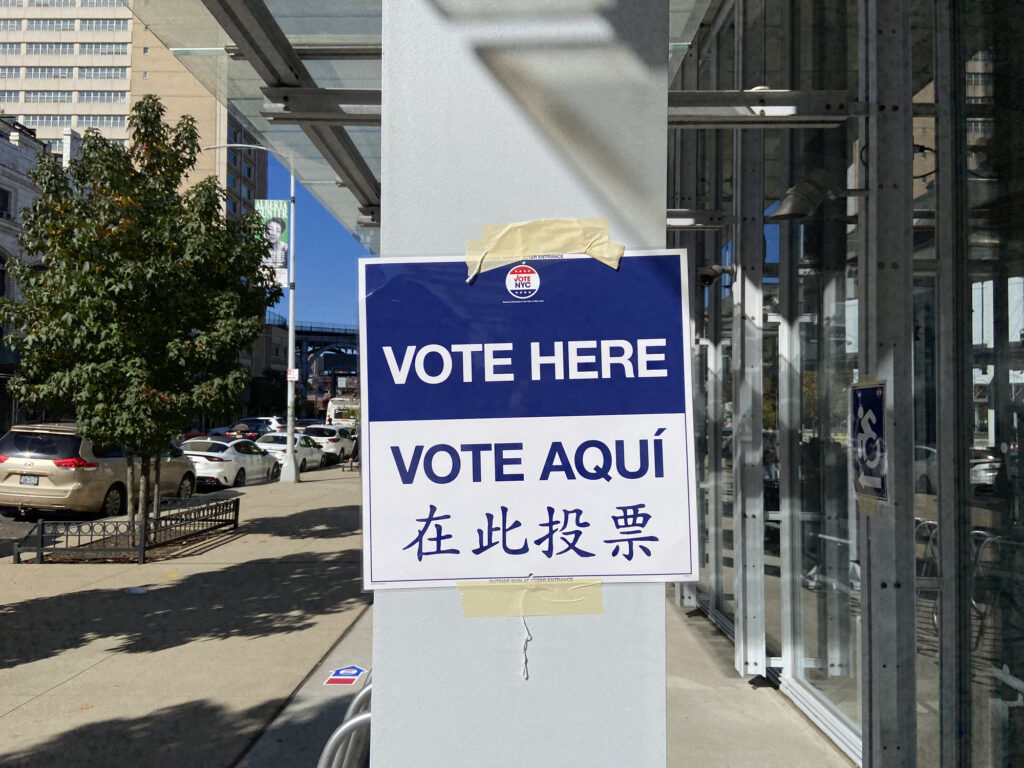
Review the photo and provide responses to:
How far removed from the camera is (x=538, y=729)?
1908 millimetres

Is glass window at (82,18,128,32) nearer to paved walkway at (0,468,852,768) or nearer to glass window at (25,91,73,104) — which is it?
glass window at (25,91,73,104)

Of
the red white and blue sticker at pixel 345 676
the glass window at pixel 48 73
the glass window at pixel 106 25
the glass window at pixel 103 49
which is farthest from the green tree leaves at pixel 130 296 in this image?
the glass window at pixel 48 73

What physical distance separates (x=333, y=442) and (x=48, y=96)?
259ft

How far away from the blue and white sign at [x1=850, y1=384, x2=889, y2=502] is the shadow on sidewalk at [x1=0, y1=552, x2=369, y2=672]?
5.48 m

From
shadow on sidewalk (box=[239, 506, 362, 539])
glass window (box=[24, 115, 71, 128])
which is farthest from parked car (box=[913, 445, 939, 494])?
glass window (box=[24, 115, 71, 128])

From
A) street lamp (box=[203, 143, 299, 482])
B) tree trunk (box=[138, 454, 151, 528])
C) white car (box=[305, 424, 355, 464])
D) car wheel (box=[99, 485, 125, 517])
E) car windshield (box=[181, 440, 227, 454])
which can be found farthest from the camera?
white car (box=[305, 424, 355, 464])

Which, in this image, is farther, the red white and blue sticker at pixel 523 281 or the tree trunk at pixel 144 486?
the tree trunk at pixel 144 486

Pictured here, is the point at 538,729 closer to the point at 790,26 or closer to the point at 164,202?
the point at 790,26

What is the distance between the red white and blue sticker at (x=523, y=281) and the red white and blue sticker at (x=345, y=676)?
4919 mm

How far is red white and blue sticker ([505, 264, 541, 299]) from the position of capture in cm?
193

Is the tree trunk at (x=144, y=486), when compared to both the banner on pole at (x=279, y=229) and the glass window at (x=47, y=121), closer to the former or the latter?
the banner on pole at (x=279, y=229)

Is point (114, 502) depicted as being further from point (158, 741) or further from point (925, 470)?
point (925, 470)

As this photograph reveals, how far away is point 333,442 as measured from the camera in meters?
36.1

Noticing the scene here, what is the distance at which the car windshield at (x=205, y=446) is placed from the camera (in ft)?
73.3
